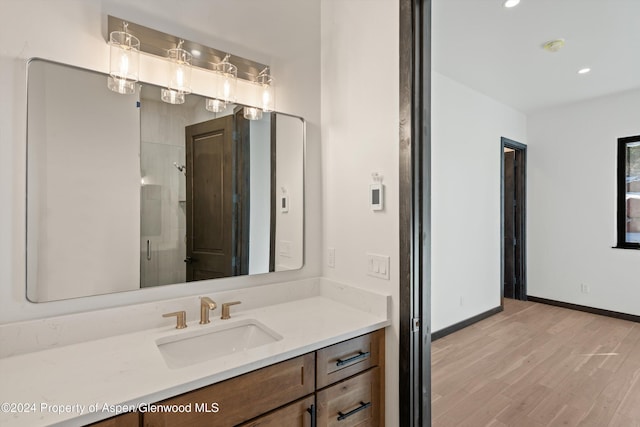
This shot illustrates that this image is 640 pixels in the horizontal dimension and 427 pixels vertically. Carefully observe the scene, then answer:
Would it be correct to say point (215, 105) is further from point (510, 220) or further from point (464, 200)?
point (510, 220)

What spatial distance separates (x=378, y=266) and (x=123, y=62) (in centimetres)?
141

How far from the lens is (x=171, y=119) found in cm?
146

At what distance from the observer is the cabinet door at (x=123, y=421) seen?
84 centimetres

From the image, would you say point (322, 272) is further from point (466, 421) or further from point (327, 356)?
point (466, 421)

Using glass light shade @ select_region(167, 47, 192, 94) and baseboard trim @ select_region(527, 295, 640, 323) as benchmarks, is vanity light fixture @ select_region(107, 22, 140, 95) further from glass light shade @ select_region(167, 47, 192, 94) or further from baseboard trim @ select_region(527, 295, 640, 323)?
baseboard trim @ select_region(527, 295, 640, 323)

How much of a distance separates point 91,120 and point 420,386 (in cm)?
177

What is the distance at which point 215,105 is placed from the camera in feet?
5.16

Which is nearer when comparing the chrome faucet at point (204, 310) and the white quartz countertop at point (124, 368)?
the white quartz countertop at point (124, 368)

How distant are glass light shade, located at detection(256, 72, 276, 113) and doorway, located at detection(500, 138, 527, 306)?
13.1 feet

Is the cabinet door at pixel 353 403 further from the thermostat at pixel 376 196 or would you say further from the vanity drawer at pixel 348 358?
the thermostat at pixel 376 196

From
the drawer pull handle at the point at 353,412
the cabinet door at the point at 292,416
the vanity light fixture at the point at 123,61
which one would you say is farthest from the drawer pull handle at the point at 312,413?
the vanity light fixture at the point at 123,61

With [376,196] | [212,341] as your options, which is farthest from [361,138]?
[212,341]

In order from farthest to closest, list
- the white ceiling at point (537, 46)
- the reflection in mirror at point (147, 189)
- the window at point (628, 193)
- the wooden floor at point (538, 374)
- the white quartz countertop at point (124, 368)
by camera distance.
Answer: the window at point (628, 193), the white ceiling at point (537, 46), the wooden floor at point (538, 374), the reflection in mirror at point (147, 189), the white quartz countertop at point (124, 368)

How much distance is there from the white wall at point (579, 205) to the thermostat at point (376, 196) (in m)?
3.94
